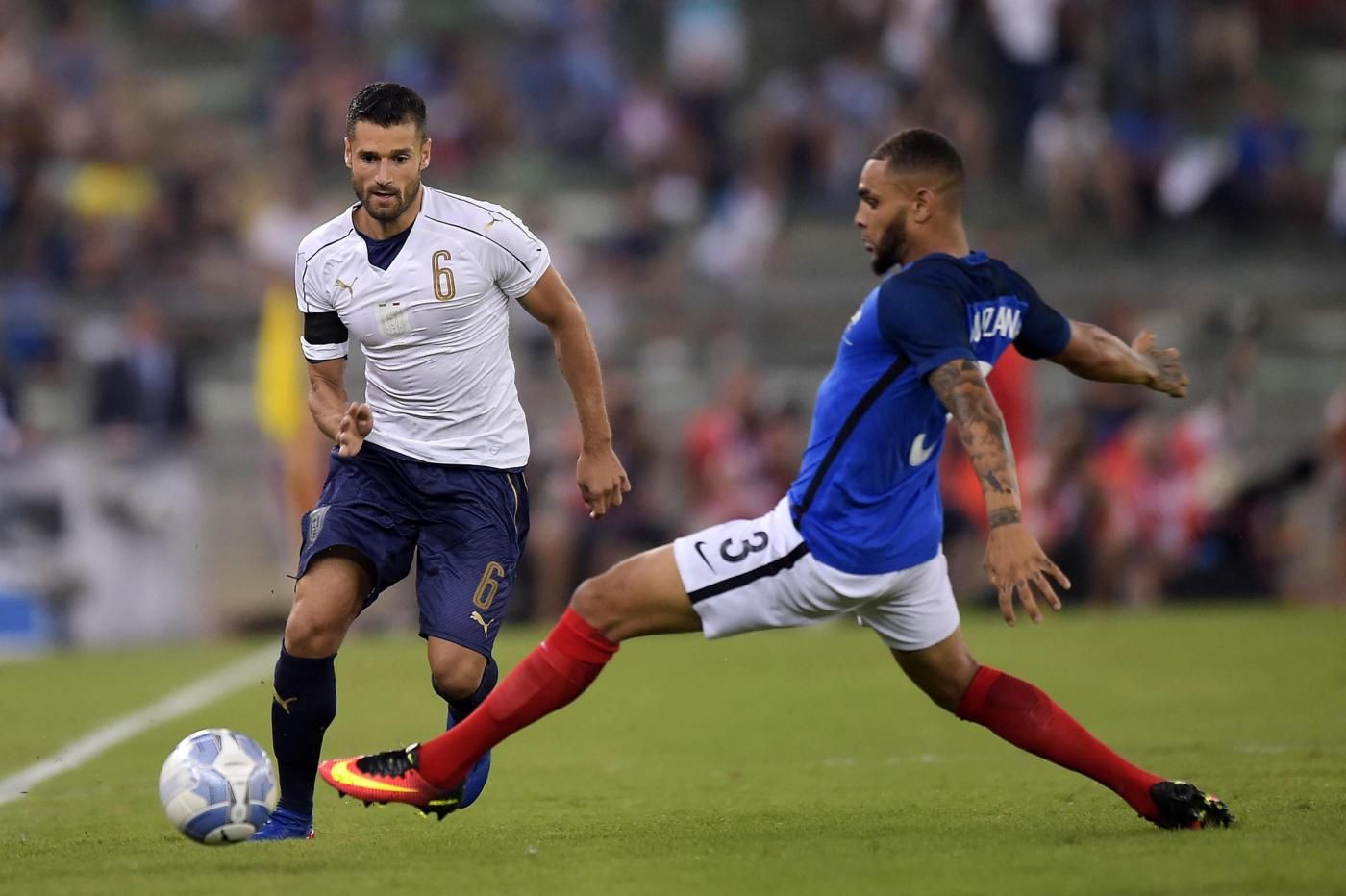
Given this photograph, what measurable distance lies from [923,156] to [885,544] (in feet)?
3.90

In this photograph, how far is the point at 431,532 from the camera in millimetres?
6500

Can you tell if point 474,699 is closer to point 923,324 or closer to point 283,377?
point 923,324

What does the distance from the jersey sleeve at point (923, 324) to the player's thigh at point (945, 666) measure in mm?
931

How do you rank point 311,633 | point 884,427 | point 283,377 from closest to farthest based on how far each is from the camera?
point 884,427, point 311,633, point 283,377

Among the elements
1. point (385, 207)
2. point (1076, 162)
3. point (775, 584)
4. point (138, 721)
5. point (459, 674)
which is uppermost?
point (1076, 162)

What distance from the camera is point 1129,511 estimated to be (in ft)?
49.4

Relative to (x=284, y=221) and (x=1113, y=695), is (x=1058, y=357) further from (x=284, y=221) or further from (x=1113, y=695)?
(x=284, y=221)

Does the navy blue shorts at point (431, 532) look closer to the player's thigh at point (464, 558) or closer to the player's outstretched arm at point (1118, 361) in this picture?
the player's thigh at point (464, 558)

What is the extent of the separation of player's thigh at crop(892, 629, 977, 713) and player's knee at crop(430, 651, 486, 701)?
1397 mm

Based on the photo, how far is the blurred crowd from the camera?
15273 millimetres

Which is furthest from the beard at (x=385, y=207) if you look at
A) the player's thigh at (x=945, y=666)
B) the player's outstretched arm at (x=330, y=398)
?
the player's thigh at (x=945, y=666)

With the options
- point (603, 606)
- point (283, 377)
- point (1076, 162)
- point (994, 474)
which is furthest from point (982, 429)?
point (1076, 162)

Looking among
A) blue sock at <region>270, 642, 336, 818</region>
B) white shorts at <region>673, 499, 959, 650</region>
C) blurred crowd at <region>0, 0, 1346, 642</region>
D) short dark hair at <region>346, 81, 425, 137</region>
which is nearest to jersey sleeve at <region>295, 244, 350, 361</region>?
short dark hair at <region>346, 81, 425, 137</region>

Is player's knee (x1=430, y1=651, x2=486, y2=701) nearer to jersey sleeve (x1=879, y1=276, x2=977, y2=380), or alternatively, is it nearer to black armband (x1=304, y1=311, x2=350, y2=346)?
black armband (x1=304, y1=311, x2=350, y2=346)
